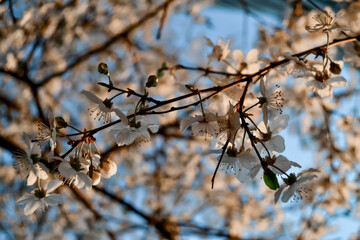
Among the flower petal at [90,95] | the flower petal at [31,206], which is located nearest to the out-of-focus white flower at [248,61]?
the flower petal at [90,95]

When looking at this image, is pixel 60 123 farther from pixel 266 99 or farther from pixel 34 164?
pixel 266 99

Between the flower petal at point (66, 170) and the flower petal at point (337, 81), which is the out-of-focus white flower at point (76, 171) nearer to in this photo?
the flower petal at point (66, 170)

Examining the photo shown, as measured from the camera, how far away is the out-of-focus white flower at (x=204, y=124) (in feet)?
2.89

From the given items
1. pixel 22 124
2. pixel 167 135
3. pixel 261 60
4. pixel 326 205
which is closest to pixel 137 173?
pixel 22 124

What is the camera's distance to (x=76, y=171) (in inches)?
33.7

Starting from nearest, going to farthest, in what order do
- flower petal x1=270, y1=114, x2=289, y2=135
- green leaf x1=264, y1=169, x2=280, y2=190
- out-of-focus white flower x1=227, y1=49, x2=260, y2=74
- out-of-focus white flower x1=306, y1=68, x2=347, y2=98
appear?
green leaf x1=264, y1=169, x2=280, y2=190 → flower petal x1=270, y1=114, x2=289, y2=135 → out-of-focus white flower x1=306, y1=68, x2=347, y2=98 → out-of-focus white flower x1=227, y1=49, x2=260, y2=74

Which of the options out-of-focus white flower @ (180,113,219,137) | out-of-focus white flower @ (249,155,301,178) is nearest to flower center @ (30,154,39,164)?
out-of-focus white flower @ (180,113,219,137)

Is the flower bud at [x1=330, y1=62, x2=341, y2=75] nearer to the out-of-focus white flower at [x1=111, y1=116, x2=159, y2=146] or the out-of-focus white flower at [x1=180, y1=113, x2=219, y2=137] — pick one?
the out-of-focus white flower at [x1=180, y1=113, x2=219, y2=137]

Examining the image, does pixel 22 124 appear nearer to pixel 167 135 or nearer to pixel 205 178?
pixel 167 135

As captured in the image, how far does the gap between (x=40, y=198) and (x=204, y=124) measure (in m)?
0.50

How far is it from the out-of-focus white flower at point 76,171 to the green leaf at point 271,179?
44 cm

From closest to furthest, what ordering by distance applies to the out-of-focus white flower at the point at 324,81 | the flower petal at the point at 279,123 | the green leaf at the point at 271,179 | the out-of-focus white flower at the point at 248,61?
the green leaf at the point at 271,179 → the flower petal at the point at 279,123 → the out-of-focus white flower at the point at 324,81 → the out-of-focus white flower at the point at 248,61

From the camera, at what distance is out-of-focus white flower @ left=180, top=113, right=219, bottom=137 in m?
0.88

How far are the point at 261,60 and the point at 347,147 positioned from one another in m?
1.86
